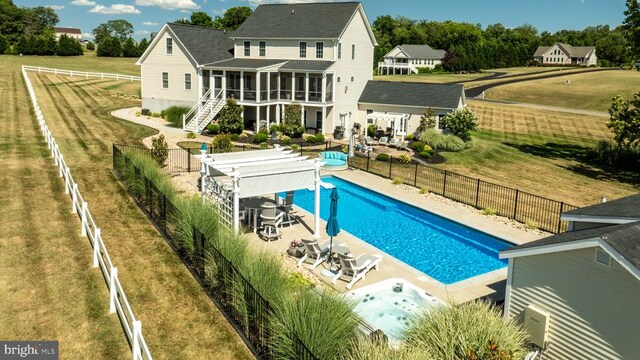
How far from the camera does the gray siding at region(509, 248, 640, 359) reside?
10578 mm

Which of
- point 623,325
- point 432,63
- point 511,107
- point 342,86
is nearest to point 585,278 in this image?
point 623,325

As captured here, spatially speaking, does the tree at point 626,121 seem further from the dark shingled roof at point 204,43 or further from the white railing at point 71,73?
the white railing at point 71,73

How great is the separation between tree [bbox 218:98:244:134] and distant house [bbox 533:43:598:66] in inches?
5125

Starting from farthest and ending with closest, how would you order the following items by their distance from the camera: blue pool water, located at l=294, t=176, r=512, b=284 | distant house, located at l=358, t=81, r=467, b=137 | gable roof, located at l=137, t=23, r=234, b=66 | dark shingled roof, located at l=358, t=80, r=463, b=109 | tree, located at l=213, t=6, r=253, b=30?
tree, located at l=213, t=6, r=253, b=30 < gable roof, located at l=137, t=23, r=234, b=66 < dark shingled roof, located at l=358, t=80, r=463, b=109 < distant house, located at l=358, t=81, r=467, b=137 < blue pool water, located at l=294, t=176, r=512, b=284

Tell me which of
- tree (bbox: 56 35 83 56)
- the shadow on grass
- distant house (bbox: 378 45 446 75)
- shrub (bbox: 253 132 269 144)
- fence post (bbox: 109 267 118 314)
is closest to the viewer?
fence post (bbox: 109 267 118 314)

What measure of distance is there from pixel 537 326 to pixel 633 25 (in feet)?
114

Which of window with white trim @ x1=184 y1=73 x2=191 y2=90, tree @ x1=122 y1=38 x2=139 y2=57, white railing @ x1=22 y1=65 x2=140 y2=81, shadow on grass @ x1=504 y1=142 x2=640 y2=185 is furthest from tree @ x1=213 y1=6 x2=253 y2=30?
shadow on grass @ x1=504 y1=142 x2=640 y2=185

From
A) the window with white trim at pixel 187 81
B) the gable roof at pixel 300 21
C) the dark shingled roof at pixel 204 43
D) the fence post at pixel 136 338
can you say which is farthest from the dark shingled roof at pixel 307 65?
the fence post at pixel 136 338

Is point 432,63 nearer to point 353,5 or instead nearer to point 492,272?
point 353,5

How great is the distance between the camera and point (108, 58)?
10550 centimetres

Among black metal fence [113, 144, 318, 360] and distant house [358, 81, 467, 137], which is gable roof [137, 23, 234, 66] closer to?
distant house [358, 81, 467, 137]

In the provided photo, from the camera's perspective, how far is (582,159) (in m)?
39.8

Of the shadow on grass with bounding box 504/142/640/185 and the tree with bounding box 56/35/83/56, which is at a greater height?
the tree with bounding box 56/35/83/56

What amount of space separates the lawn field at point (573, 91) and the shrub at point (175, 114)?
50940 mm
